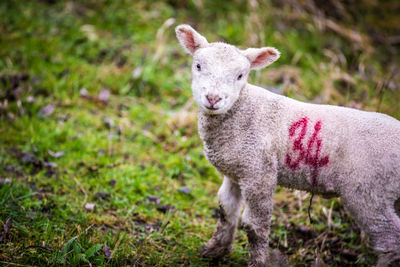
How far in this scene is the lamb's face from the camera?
102 inches

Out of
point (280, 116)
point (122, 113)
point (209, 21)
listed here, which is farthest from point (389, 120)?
point (209, 21)

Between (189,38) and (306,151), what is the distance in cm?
133

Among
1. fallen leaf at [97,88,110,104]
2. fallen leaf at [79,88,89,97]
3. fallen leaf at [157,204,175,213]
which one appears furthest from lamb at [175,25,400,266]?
fallen leaf at [79,88,89,97]

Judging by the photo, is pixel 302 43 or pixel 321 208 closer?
pixel 321 208

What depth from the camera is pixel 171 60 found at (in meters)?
6.38

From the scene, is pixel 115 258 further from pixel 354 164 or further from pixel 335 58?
pixel 335 58

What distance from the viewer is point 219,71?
266 centimetres

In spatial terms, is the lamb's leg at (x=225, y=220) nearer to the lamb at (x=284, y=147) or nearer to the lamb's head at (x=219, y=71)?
the lamb at (x=284, y=147)

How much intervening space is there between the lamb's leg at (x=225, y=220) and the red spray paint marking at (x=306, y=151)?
67cm

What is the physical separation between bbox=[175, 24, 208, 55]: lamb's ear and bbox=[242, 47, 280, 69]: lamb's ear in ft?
1.20

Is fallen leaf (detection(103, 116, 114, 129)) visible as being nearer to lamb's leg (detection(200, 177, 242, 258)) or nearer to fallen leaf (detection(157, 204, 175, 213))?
fallen leaf (detection(157, 204, 175, 213))

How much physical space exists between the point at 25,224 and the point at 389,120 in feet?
9.88

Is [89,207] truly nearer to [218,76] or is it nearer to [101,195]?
[101,195]

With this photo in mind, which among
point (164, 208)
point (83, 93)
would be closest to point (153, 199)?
point (164, 208)
